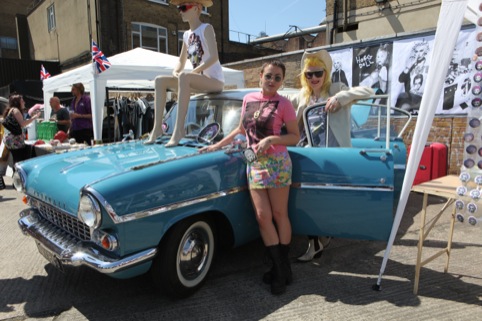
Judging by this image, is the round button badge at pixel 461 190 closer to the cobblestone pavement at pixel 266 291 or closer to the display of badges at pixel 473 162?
the display of badges at pixel 473 162

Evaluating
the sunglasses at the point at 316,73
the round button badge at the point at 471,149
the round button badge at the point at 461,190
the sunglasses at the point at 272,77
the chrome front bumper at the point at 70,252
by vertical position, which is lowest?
the chrome front bumper at the point at 70,252

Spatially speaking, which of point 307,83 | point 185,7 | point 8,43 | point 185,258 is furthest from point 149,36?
point 8,43

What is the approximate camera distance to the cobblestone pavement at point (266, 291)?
2.69 metres

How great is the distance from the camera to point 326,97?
132 inches

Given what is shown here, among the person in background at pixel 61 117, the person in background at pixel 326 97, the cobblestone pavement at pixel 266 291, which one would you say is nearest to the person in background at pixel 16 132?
the person in background at pixel 61 117

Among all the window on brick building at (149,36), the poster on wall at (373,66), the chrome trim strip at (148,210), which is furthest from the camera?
the window on brick building at (149,36)

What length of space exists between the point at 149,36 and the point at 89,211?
18.1 meters

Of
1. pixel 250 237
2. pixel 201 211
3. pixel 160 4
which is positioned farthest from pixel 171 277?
pixel 160 4

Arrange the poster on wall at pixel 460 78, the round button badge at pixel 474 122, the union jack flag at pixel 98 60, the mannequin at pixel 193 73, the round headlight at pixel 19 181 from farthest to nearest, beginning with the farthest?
the union jack flag at pixel 98 60 < the poster on wall at pixel 460 78 < the mannequin at pixel 193 73 < the round headlight at pixel 19 181 < the round button badge at pixel 474 122

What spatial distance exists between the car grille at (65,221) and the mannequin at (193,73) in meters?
1.13

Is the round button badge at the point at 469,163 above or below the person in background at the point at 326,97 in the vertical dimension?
below

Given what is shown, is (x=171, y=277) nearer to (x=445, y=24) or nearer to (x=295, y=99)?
(x=295, y=99)

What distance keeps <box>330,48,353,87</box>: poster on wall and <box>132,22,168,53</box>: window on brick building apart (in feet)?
41.3

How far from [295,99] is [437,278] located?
6.65 ft
